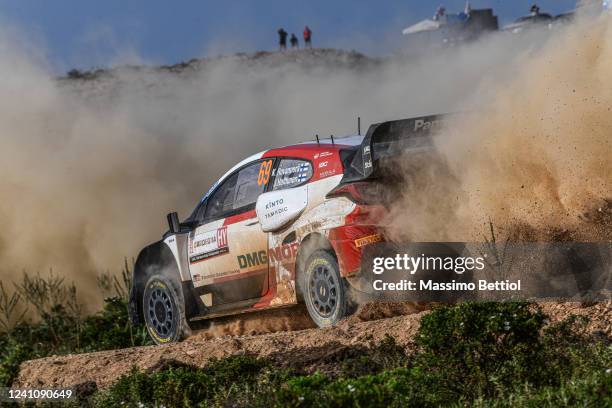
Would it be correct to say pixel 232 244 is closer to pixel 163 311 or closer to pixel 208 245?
pixel 208 245

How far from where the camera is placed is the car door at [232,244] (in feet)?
35.0

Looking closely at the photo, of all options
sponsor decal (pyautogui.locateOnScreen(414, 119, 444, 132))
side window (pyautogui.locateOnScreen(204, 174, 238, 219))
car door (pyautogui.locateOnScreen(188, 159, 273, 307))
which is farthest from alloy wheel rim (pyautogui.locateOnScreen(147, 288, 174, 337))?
sponsor decal (pyautogui.locateOnScreen(414, 119, 444, 132))

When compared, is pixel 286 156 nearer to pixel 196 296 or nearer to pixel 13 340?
pixel 196 296

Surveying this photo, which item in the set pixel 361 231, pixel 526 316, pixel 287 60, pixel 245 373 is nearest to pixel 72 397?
pixel 245 373

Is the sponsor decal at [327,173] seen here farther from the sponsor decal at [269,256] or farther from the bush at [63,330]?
the bush at [63,330]

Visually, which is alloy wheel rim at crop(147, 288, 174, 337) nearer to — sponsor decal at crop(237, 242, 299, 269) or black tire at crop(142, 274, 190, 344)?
black tire at crop(142, 274, 190, 344)

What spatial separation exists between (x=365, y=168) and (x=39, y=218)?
11.7 meters

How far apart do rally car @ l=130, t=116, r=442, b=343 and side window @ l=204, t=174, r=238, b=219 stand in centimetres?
1

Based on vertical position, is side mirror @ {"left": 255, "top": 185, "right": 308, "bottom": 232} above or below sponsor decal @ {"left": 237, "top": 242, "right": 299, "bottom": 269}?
above

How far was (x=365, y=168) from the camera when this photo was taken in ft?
31.1

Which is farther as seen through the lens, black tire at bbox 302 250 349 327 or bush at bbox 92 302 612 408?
black tire at bbox 302 250 349 327

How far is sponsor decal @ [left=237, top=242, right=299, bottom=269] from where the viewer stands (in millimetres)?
10172

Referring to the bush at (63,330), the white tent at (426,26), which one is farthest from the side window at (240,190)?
the white tent at (426,26)

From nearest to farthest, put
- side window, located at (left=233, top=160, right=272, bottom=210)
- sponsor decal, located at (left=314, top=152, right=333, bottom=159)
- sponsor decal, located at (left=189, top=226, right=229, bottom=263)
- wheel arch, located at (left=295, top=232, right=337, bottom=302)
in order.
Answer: wheel arch, located at (left=295, top=232, right=337, bottom=302), sponsor decal, located at (left=314, top=152, right=333, bottom=159), side window, located at (left=233, top=160, right=272, bottom=210), sponsor decal, located at (left=189, top=226, right=229, bottom=263)
